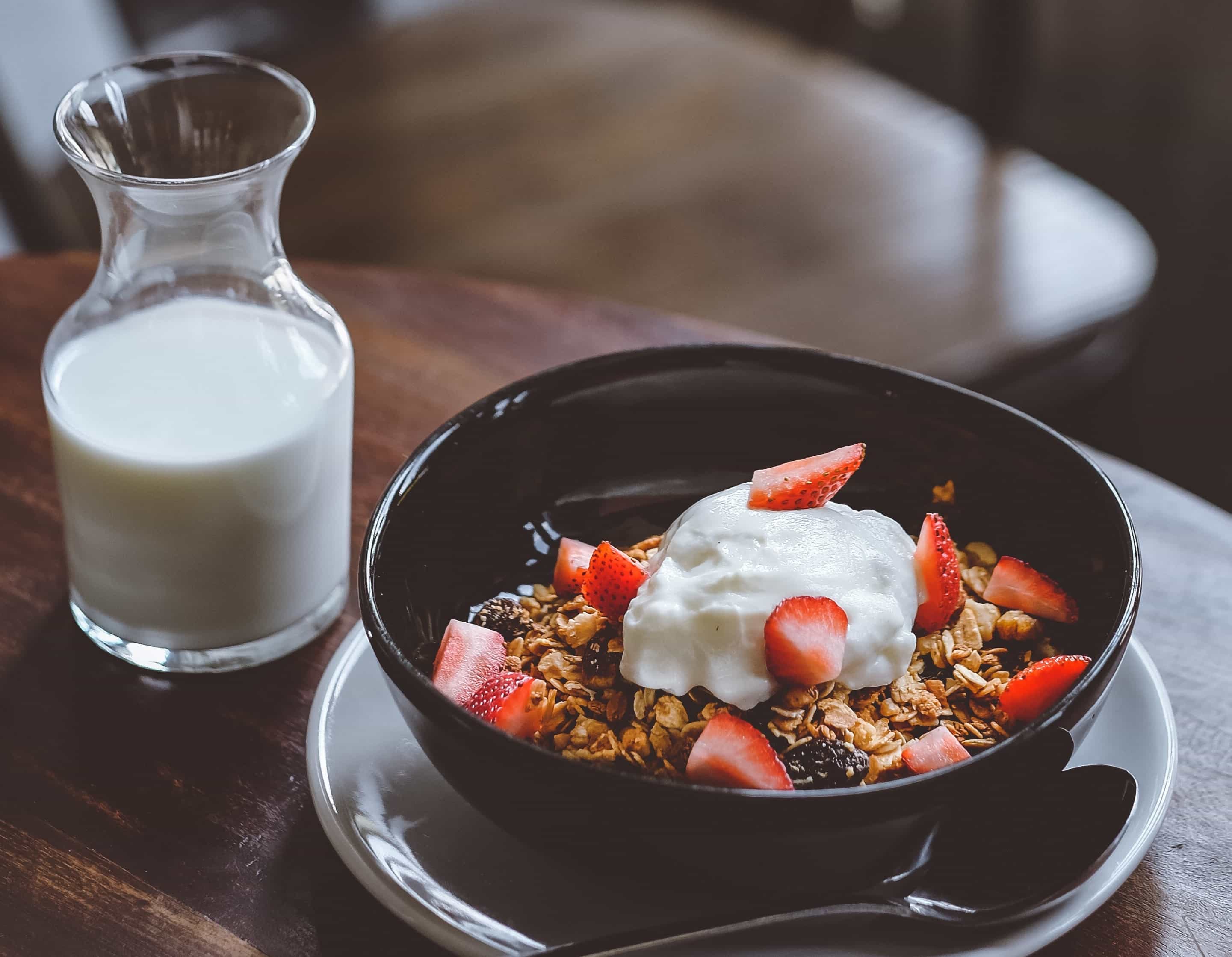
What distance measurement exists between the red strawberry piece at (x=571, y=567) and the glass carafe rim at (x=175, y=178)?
28 centimetres

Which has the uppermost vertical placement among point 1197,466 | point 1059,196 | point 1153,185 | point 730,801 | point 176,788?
point 730,801

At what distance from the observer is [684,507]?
864 mm

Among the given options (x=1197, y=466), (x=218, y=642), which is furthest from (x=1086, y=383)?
(x=218, y=642)

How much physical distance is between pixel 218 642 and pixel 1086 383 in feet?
3.87

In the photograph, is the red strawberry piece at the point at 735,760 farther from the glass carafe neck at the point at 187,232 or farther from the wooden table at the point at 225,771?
the glass carafe neck at the point at 187,232

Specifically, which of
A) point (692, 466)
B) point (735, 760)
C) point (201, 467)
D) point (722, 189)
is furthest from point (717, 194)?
point (735, 760)

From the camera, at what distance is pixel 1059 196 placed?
1.73m

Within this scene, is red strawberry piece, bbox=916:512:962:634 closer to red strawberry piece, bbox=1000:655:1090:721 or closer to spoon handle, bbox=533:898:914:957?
red strawberry piece, bbox=1000:655:1090:721

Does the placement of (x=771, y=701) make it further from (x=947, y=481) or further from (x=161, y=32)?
(x=161, y=32)

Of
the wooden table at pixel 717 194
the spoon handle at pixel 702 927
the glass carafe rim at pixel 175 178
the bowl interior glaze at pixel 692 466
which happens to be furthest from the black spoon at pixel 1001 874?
the wooden table at pixel 717 194

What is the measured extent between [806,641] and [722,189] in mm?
1229

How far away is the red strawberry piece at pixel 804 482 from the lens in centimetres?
74

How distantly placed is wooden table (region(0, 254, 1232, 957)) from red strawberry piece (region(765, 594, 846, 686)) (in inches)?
6.7

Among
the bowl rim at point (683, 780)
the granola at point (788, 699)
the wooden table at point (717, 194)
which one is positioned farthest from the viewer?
the wooden table at point (717, 194)
